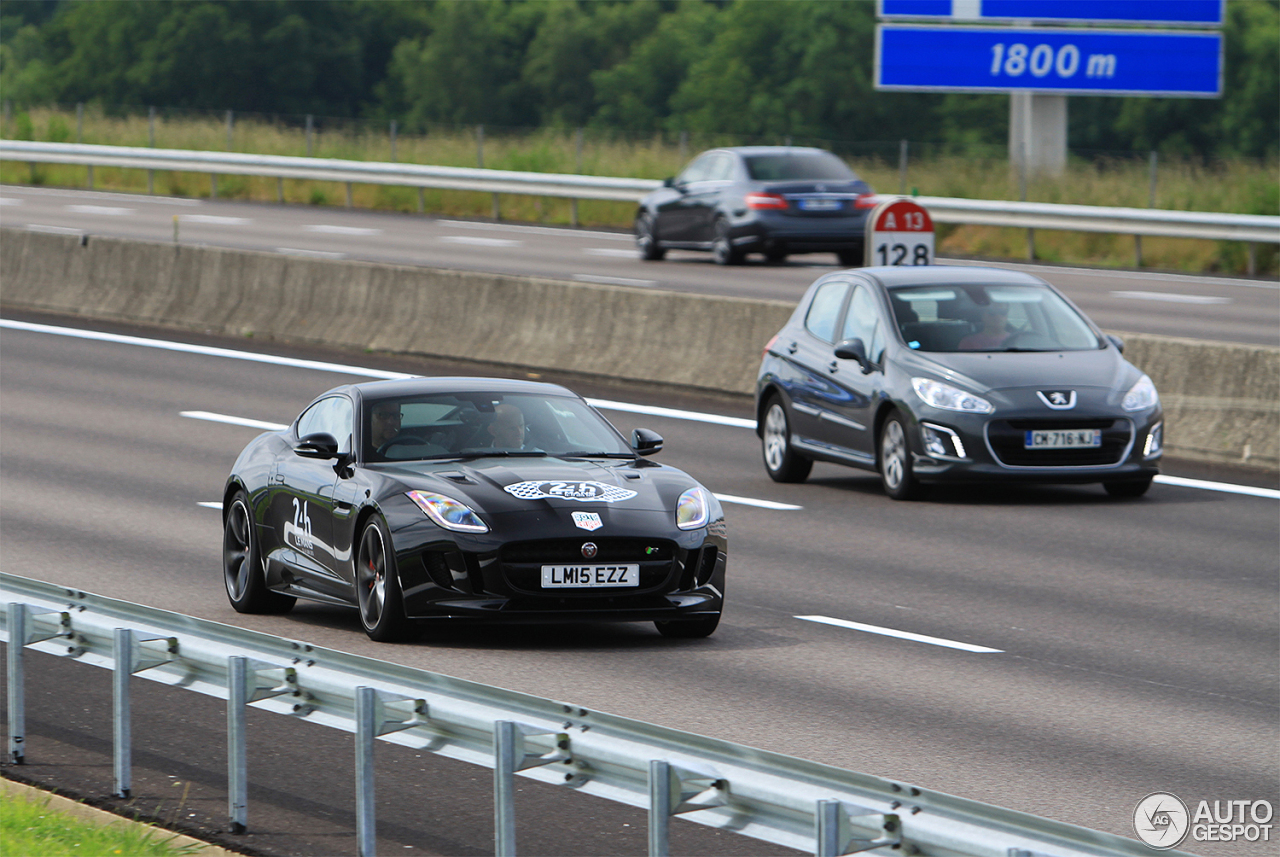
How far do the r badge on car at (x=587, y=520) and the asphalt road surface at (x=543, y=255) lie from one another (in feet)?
47.5

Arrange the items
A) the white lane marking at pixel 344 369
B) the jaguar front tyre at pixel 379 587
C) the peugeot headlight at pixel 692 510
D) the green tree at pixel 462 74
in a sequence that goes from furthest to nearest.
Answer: the green tree at pixel 462 74, the white lane marking at pixel 344 369, the peugeot headlight at pixel 692 510, the jaguar front tyre at pixel 379 587

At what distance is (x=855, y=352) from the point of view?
1636 cm

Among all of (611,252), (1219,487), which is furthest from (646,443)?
(611,252)

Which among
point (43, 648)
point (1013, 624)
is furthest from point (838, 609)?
point (43, 648)

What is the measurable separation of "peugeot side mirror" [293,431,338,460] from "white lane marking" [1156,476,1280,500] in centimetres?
793

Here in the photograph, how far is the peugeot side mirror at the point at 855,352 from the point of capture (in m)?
16.3

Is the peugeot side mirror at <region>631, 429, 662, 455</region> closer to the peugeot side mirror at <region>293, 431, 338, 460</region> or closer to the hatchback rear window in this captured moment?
the peugeot side mirror at <region>293, 431, 338, 460</region>

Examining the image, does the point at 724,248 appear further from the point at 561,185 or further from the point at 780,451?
the point at 780,451

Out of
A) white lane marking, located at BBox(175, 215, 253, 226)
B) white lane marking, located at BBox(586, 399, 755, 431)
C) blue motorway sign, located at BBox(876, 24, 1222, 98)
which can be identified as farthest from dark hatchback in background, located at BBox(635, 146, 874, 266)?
white lane marking, located at BBox(586, 399, 755, 431)

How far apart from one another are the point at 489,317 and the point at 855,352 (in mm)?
8928

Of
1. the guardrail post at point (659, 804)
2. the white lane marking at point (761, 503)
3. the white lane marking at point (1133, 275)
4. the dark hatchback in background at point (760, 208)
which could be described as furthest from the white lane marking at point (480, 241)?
the guardrail post at point (659, 804)

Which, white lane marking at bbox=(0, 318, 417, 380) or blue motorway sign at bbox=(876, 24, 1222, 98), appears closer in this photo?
white lane marking at bbox=(0, 318, 417, 380)

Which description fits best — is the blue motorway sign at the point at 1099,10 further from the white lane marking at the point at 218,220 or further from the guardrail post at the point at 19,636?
the guardrail post at the point at 19,636

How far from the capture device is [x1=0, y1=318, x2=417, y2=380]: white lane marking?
2395cm
